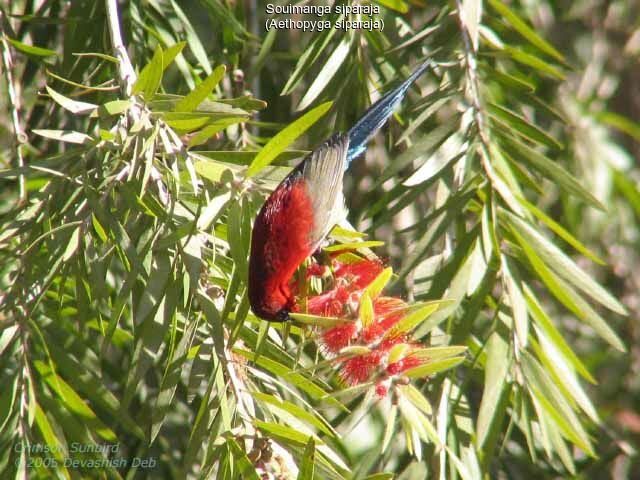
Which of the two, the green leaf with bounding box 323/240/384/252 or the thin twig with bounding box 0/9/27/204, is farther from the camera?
the thin twig with bounding box 0/9/27/204

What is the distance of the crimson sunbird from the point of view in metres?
1.12

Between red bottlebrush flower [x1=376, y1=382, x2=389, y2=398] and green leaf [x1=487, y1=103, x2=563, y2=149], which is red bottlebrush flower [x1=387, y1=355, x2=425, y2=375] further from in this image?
green leaf [x1=487, y1=103, x2=563, y2=149]

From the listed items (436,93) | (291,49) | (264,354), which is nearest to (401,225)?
(291,49)

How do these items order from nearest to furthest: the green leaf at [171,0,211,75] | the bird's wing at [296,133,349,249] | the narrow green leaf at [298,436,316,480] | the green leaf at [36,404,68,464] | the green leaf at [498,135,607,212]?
the narrow green leaf at [298,436,316,480] → the bird's wing at [296,133,349,249] → the green leaf at [36,404,68,464] → the green leaf at [498,135,607,212] → the green leaf at [171,0,211,75]

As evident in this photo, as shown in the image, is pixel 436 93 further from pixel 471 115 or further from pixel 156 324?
pixel 156 324

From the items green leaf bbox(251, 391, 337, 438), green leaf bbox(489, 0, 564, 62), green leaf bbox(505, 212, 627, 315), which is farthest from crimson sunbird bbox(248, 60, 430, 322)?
green leaf bbox(489, 0, 564, 62)

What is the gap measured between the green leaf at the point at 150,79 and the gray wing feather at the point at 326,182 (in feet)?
0.88

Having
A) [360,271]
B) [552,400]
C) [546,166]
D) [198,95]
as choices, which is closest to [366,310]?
[360,271]

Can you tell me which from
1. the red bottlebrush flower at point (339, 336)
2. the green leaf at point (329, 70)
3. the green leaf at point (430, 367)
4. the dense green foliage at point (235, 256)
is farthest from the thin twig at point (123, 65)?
the green leaf at point (430, 367)

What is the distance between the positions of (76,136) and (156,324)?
0.30 meters

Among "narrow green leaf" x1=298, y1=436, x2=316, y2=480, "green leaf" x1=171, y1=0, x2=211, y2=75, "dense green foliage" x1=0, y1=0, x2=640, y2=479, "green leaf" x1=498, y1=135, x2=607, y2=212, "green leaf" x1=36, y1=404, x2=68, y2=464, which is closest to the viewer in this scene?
"narrow green leaf" x1=298, y1=436, x2=316, y2=480

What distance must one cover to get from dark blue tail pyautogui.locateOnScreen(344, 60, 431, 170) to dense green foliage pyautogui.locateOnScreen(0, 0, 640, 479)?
0.03 m

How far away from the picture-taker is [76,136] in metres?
1.15

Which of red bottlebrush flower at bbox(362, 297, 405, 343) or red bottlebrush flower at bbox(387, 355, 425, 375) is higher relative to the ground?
red bottlebrush flower at bbox(362, 297, 405, 343)
